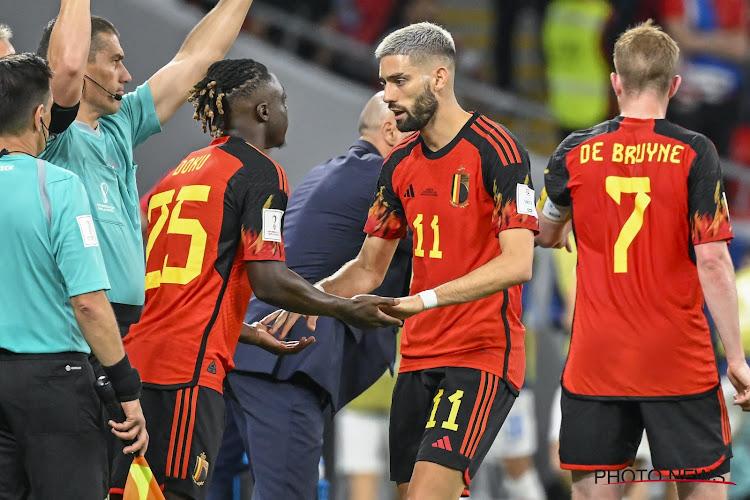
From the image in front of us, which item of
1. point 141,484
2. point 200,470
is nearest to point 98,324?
point 141,484

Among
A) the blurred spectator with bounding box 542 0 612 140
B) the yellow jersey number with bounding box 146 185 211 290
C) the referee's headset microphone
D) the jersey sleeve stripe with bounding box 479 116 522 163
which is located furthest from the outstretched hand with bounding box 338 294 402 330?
the blurred spectator with bounding box 542 0 612 140

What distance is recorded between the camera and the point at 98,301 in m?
3.79

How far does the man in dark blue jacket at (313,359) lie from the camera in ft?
17.6

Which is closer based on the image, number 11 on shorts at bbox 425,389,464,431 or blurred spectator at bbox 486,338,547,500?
number 11 on shorts at bbox 425,389,464,431

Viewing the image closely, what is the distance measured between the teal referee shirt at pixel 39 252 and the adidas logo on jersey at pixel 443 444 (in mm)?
1420

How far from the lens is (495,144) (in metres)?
4.61

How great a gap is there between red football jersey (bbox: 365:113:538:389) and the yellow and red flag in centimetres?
119

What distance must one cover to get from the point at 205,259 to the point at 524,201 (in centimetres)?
127

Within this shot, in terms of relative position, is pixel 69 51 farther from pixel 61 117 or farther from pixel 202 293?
pixel 202 293

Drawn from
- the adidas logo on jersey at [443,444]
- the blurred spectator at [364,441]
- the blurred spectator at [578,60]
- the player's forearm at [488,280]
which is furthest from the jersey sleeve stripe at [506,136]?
the blurred spectator at [578,60]

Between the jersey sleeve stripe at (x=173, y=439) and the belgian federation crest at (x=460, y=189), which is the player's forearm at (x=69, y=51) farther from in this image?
the belgian federation crest at (x=460, y=189)

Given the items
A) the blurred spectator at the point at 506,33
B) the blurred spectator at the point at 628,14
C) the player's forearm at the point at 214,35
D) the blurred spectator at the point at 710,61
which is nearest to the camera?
the player's forearm at the point at 214,35

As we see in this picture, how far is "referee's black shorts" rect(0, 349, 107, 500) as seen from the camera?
12.4 ft

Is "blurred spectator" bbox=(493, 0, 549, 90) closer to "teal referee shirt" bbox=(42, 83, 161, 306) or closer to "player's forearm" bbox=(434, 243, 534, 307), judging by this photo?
"teal referee shirt" bbox=(42, 83, 161, 306)
